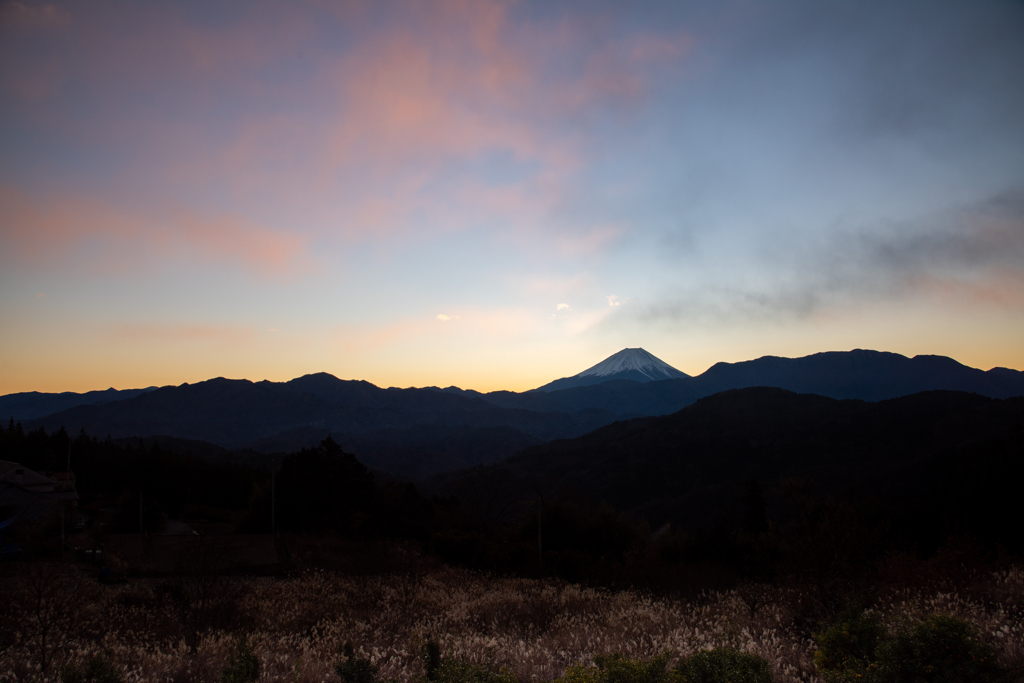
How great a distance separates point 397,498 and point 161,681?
5436 cm

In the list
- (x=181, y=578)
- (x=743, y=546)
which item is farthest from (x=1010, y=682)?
(x=743, y=546)

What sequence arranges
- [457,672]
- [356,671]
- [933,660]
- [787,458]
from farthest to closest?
[787,458] < [356,671] < [457,672] < [933,660]

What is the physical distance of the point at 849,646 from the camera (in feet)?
27.0

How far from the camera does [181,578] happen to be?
49.1 ft

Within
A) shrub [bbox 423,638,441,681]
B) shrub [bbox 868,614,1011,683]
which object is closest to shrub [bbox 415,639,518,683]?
shrub [bbox 423,638,441,681]

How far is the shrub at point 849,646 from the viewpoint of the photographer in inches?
309

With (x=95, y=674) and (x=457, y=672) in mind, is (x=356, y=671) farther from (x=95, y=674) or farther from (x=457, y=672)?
(x=95, y=674)

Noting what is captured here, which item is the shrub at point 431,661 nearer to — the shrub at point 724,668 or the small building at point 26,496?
the shrub at point 724,668

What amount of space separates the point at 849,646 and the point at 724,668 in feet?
8.31

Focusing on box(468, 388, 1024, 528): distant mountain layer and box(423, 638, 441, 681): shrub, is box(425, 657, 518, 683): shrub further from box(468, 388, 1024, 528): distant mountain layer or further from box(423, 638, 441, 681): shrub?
box(468, 388, 1024, 528): distant mountain layer

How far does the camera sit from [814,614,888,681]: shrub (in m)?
7.84

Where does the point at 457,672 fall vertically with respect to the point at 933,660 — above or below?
below

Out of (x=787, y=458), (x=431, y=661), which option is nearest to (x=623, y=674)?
(x=431, y=661)

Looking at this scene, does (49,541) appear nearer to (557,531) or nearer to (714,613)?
(557,531)
